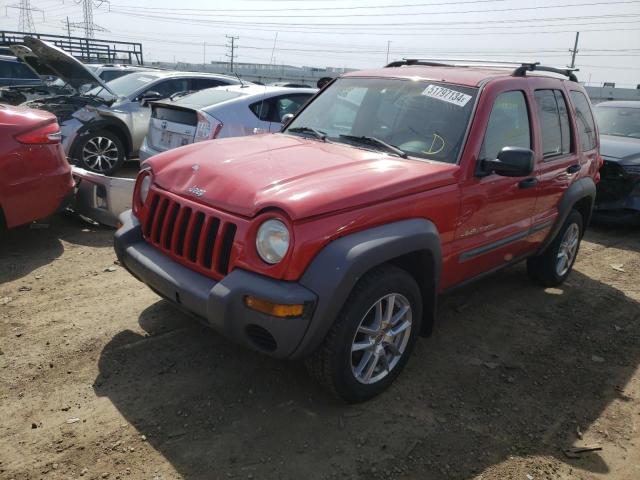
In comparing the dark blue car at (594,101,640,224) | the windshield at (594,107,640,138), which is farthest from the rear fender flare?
the windshield at (594,107,640,138)

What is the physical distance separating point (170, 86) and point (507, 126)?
7168 millimetres

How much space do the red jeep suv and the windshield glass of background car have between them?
11 millimetres

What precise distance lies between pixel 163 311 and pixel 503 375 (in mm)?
2478

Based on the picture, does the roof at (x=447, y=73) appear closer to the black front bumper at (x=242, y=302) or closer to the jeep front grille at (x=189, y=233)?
the jeep front grille at (x=189, y=233)

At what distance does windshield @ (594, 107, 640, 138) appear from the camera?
27.3 ft

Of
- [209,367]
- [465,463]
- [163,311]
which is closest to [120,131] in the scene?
[163,311]

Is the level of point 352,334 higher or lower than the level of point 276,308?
lower

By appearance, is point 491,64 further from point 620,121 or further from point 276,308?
point 620,121

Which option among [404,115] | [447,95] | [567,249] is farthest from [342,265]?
[567,249]

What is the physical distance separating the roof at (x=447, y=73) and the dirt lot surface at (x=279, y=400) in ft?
6.08

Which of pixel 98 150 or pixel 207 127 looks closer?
pixel 207 127

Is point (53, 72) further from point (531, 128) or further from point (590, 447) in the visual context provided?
point (590, 447)

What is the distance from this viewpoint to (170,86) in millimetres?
9375

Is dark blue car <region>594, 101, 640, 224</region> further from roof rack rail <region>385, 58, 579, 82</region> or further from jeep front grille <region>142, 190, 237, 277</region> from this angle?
jeep front grille <region>142, 190, 237, 277</region>
